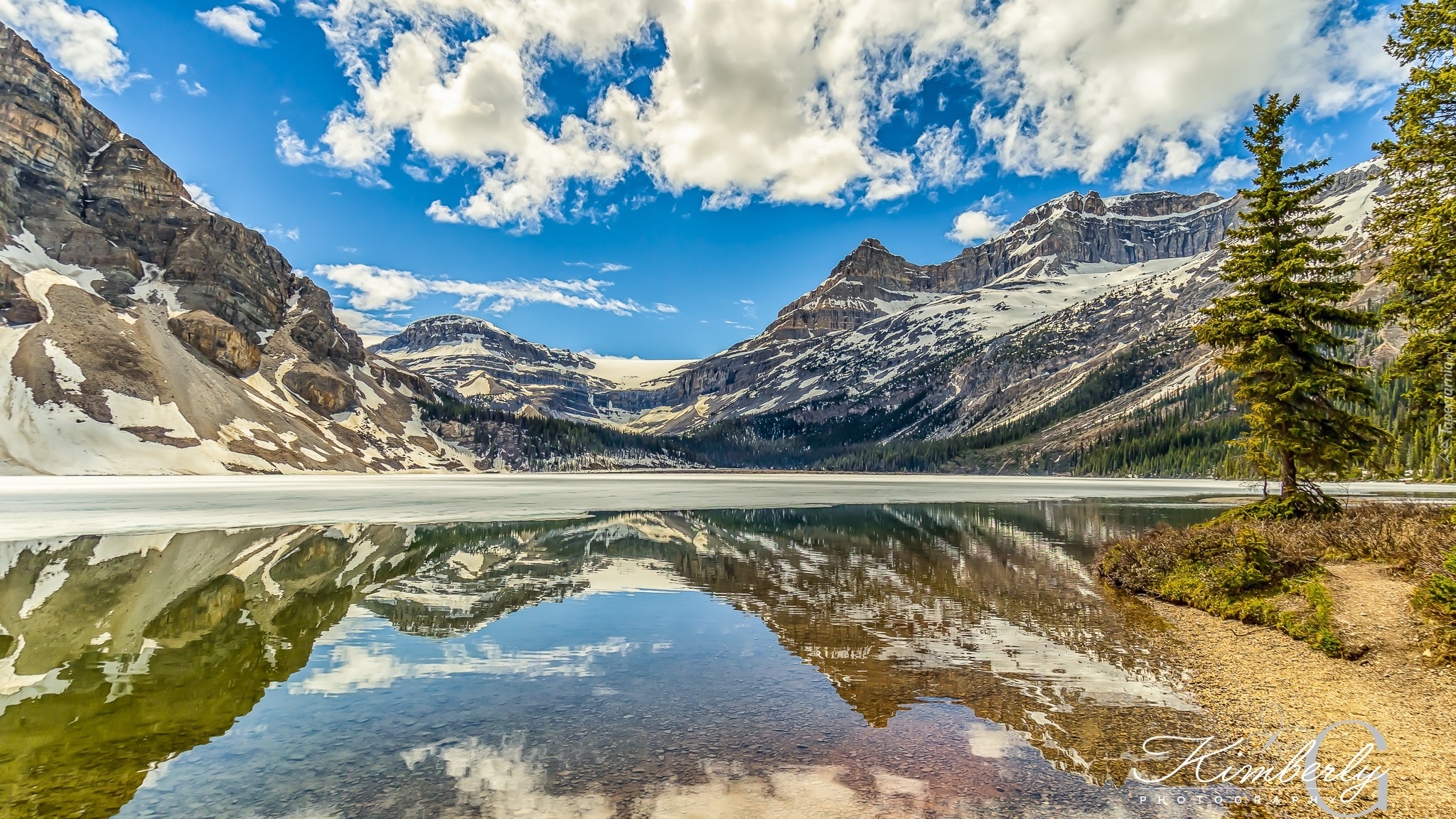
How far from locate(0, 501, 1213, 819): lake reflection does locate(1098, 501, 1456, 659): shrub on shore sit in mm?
2205

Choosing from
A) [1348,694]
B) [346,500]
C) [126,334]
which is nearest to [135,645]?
[1348,694]

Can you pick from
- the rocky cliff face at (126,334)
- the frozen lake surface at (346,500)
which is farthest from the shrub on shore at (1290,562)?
the rocky cliff face at (126,334)

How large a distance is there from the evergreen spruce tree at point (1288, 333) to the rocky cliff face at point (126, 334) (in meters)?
151

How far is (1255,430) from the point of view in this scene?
2650cm

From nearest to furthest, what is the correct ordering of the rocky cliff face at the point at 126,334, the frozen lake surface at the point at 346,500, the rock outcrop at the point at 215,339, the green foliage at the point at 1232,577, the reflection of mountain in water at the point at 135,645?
the reflection of mountain in water at the point at 135,645 < the green foliage at the point at 1232,577 < the frozen lake surface at the point at 346,500 < the rocky cliff face at the point at 126,334 < the rock outcrop at the point at 215,339

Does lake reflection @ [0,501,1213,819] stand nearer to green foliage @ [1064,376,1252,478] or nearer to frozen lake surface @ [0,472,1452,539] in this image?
→ frozen lake surface @ [0,472,1452,539]

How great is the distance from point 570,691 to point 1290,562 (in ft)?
66.2

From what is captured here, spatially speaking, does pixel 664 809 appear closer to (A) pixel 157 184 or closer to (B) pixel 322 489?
(B) pixel 322 489

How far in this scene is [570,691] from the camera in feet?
43.0

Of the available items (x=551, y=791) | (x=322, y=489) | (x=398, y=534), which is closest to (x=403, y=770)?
(x=551, y=791)

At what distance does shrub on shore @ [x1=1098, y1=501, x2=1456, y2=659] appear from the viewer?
14.1 metres

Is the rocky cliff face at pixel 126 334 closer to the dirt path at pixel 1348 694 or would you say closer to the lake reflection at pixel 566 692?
the lake reflection at pixel 566 692

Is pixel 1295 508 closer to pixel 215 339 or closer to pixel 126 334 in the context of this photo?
pixel 126 334

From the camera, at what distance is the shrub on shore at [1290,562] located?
14.1 metres
